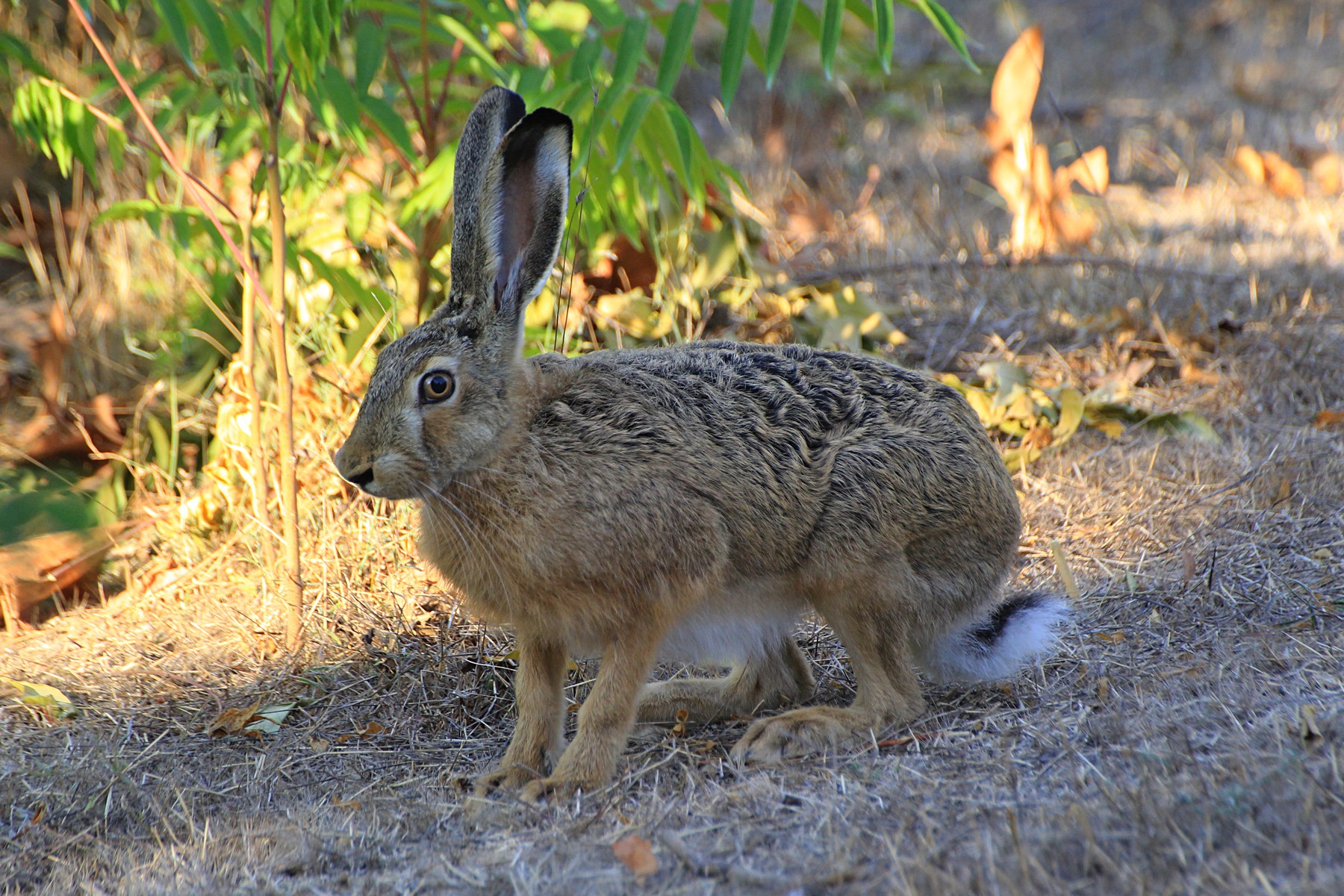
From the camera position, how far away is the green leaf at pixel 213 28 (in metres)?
3.44

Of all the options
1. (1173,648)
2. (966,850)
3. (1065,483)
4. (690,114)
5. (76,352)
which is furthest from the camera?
(690,114)

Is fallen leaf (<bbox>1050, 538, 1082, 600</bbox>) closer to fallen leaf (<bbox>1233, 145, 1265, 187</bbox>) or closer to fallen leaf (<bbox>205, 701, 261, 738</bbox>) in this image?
fallen leaf (<bbox>205, 701, 261, 738</bbox>)

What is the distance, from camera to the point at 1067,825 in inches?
94.0

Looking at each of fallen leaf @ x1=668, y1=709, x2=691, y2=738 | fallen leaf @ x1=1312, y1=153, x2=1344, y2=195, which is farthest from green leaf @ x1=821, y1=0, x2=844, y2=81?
fallen leaf @ x1=1312, y1=153, x2=1344, y2=195

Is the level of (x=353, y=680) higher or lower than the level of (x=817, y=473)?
lower

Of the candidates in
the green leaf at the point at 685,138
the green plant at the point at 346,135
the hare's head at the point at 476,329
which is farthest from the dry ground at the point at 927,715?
the green leaf at the point at 685,138

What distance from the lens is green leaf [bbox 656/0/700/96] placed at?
372 centimetres

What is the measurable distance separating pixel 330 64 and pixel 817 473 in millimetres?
2250

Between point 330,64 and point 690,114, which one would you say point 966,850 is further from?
point 690,114

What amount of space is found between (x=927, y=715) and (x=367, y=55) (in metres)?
2.90

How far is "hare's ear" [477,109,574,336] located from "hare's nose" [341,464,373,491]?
518mm

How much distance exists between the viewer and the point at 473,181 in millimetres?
3113

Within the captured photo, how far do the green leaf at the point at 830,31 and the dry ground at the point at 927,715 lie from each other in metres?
1.89

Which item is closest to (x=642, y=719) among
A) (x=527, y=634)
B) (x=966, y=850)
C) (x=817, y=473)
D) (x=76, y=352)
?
(x=527, y=634)
